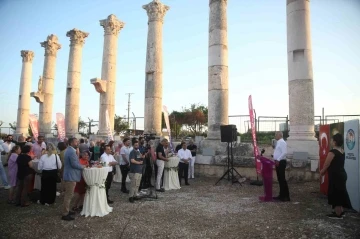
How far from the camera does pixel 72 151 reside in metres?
5.96

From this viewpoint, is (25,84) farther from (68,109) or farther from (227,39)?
Answer: (227,39)

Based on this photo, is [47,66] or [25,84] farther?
[25,84]

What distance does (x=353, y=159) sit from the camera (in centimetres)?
651

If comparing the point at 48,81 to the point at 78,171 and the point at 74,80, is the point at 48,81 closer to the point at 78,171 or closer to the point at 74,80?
the point at 74,80

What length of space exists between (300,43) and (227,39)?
4101 mm

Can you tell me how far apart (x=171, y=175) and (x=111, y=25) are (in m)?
13.3

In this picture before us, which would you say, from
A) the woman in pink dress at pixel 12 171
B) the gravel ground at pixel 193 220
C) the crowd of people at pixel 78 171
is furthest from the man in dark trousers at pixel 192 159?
the woman in pink dress at pixel 12 171

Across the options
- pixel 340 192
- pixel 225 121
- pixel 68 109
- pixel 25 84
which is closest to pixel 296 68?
pixel 225 121

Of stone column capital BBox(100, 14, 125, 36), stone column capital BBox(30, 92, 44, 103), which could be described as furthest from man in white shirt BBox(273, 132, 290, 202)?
stone column capital BBox(30, 92, 44, 103)

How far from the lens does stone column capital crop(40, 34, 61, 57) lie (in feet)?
76.1

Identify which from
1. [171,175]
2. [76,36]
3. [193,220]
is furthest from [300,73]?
[76,36]

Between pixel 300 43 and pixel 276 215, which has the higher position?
pixel 300 43

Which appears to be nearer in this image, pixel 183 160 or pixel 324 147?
pixel 324 147

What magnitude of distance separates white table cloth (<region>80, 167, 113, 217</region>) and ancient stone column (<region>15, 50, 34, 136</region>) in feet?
75.2
